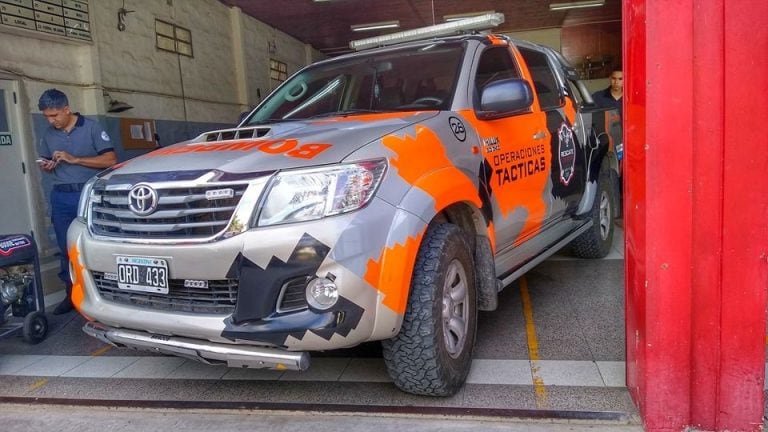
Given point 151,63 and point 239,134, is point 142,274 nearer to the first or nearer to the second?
point 239,134

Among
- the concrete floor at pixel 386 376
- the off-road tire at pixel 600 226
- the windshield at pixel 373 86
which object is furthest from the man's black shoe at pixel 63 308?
the off-road tire at pixel 600 226

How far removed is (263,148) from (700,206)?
1856 mm

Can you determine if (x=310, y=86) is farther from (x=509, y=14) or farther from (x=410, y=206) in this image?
(x=509, y=14)

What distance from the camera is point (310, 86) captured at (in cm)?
407

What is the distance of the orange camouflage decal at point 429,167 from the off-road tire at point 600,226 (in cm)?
266

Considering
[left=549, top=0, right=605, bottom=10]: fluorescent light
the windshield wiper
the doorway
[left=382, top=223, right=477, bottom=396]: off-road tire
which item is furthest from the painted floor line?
[left=549, top=0, right=605, bottom=10]: fluorescent light

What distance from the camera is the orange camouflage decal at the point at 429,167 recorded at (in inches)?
102

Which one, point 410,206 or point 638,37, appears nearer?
point 638,37

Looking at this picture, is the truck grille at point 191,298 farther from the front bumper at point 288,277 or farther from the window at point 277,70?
the window at point 277,70

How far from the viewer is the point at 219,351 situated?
2490 millimetres

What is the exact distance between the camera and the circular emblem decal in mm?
3031

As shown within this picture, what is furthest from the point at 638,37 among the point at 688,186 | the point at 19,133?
the point at 19,133

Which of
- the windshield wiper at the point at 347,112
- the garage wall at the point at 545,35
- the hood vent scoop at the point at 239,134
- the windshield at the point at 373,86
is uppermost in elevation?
the garage wall at the point at 545,35

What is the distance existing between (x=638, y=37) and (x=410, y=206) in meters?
1.16
